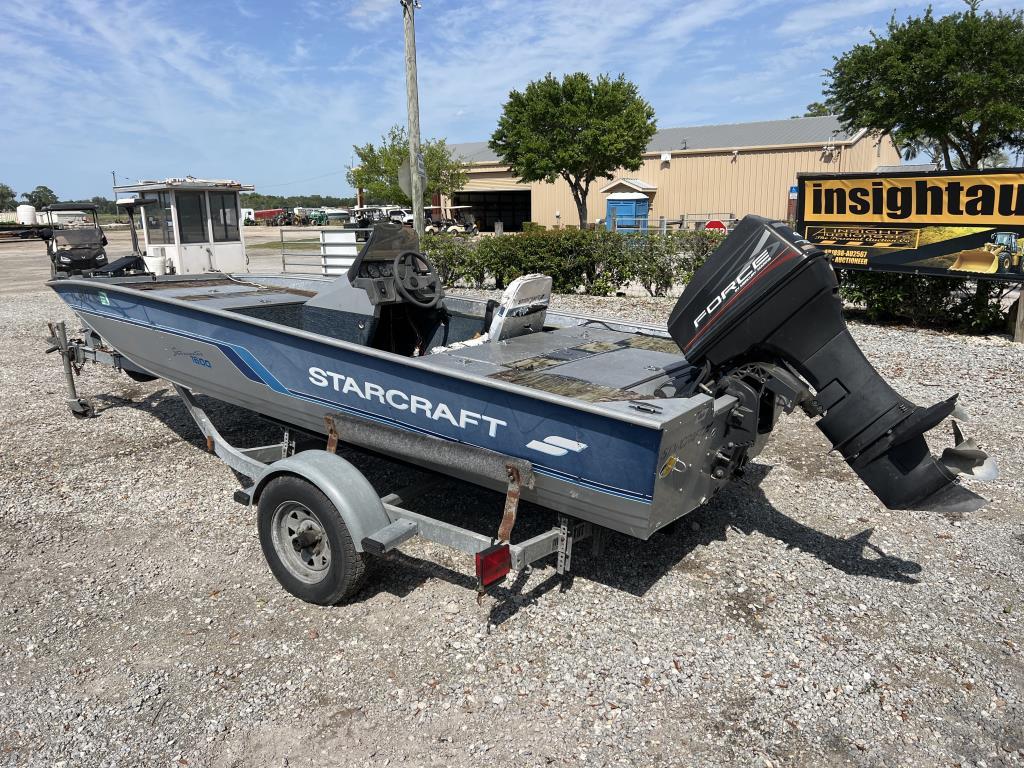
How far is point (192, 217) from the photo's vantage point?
50.9 ft

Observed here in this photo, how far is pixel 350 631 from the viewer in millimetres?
3742

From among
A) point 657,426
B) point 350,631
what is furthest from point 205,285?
point 657,426

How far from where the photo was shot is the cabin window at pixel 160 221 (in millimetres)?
15180

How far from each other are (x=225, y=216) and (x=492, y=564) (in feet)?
49.3

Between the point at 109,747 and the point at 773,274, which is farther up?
the point at 773,274

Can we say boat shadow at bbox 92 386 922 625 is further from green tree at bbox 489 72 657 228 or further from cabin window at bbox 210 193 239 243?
green tree at bbox 489 72 657 228

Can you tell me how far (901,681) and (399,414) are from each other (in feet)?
9.15

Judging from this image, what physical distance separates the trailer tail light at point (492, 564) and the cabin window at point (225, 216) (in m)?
14.7

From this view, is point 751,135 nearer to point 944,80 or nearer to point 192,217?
point 944,80

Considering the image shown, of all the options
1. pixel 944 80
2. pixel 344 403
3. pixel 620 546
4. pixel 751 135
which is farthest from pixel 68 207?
pixel 751 135

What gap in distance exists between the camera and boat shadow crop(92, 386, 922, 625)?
4.18 m

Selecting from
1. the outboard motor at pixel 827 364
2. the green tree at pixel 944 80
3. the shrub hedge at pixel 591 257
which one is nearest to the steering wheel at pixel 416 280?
the outboard motor at pixel 827 364

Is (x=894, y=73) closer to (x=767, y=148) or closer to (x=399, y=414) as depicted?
(x=767, y=148)

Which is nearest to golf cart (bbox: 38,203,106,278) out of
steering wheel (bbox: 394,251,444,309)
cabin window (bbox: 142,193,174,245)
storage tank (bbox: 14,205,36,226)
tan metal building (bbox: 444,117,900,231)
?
cabin window (bbox: 142,193,174,245)
